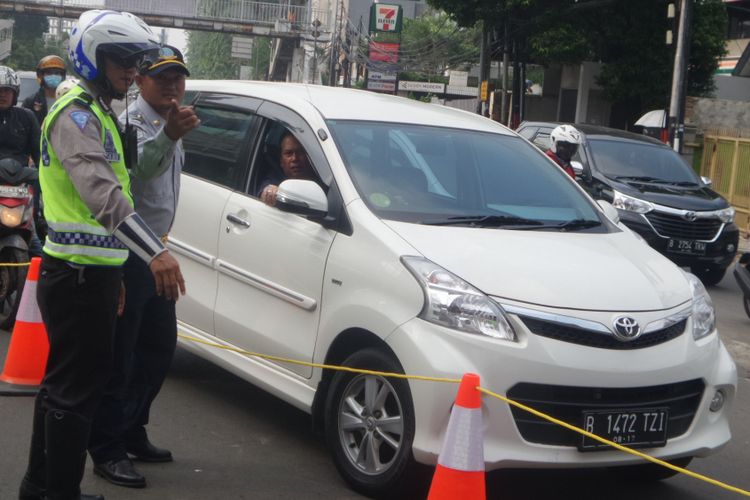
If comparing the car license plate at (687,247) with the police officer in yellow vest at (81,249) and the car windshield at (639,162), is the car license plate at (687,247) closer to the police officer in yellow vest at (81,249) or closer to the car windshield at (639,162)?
the car windshield at (639,162)

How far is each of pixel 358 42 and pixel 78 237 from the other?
178ft

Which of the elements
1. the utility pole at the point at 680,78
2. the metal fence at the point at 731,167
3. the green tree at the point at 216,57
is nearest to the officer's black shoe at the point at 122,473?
the metal fence at the point at 731,167

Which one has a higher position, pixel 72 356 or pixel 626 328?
pixel 626 328

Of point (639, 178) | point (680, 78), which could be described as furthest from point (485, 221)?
point (680, 78)

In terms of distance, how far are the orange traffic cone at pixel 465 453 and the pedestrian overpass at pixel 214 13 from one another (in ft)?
204

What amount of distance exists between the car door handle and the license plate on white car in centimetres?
267

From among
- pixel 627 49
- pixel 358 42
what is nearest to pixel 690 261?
pixel 627 49

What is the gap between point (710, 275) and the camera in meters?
13.8

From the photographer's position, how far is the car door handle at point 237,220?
5.75 m

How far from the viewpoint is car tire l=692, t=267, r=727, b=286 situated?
13556mm

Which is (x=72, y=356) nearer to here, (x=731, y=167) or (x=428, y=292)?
(x=428, y=292)

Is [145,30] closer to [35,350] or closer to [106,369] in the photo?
[106,369]

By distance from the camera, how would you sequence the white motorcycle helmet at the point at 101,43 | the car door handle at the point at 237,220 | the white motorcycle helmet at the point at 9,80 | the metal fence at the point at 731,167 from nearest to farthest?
the white motorcycle helmet at the point at 101,43, the car door handle at the point at 237,220, the white motorcycle helmet at the point at 9,80, the metal fence at the point at 731,167

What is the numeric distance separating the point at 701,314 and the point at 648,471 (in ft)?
2.65
